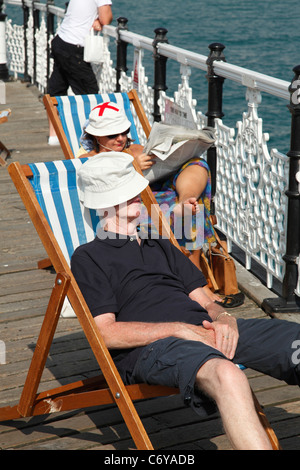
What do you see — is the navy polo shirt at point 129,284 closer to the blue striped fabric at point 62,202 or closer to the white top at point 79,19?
the blue striped fabric at point 62,202

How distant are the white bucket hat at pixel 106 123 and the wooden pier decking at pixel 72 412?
1086 millimetres

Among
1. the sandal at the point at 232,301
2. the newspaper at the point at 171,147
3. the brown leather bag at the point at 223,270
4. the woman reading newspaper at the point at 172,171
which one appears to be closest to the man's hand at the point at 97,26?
the woman reading newspaper at the point at 172,171

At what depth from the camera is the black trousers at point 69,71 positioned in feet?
25.4

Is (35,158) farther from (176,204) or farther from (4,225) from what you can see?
(176,204)

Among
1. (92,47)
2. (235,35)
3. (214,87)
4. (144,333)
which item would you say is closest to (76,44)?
(92,47)

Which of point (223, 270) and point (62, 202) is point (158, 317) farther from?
point (223, 270)

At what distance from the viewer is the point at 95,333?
9.07 ft

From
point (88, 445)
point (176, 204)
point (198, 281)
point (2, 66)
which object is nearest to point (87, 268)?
Result: point (198, 281)

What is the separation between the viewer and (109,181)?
3014mm

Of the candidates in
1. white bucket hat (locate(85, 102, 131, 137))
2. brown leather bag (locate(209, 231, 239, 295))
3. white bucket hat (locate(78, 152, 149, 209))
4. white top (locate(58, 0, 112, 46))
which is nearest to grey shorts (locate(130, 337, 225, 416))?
white bucket hat (locate(78, 152, 149, 209))

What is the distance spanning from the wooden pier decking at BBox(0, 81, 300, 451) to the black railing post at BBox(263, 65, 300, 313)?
0.53 feet

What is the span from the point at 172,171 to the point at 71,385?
171 cm

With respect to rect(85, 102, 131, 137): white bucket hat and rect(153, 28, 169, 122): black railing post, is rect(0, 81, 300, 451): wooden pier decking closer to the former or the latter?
rect(85, 102, 131, 137): white bucket hat

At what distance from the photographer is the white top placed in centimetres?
758
